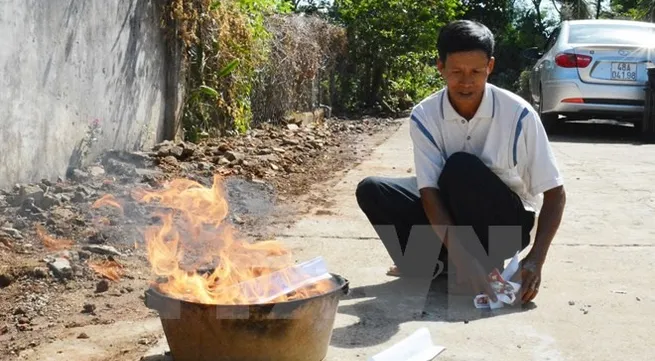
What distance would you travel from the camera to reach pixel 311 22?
15062 mm

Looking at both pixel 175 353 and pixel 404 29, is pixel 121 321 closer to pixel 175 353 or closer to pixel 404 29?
pixel 175 353

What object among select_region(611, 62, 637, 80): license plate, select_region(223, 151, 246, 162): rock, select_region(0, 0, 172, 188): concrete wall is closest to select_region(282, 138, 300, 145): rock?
select_region(0, 0, 172, 188): concrete wall

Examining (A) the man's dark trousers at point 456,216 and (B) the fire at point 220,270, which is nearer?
(B) the fire at point 220,270

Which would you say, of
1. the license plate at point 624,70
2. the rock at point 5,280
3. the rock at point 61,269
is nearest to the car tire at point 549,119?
the license plate at point 624,70

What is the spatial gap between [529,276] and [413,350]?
36.6 inches

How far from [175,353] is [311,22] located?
40.4 feet

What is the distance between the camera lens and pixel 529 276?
4020mm

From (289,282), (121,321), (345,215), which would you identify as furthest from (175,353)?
(345,215)

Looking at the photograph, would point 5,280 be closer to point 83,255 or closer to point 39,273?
point 39,273

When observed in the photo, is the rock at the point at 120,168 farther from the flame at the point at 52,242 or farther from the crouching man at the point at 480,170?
the crouching man at the point at 480,170

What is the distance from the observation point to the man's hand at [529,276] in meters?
4.01

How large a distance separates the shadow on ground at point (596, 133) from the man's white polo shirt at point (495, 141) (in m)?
7.63

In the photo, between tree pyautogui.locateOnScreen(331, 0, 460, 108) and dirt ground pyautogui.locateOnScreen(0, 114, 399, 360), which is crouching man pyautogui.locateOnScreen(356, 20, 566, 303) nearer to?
dirt ground pyautogui.locateOnScreen(0, 114, 399, 360)

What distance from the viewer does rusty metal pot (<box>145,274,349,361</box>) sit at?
2990 millimetres
